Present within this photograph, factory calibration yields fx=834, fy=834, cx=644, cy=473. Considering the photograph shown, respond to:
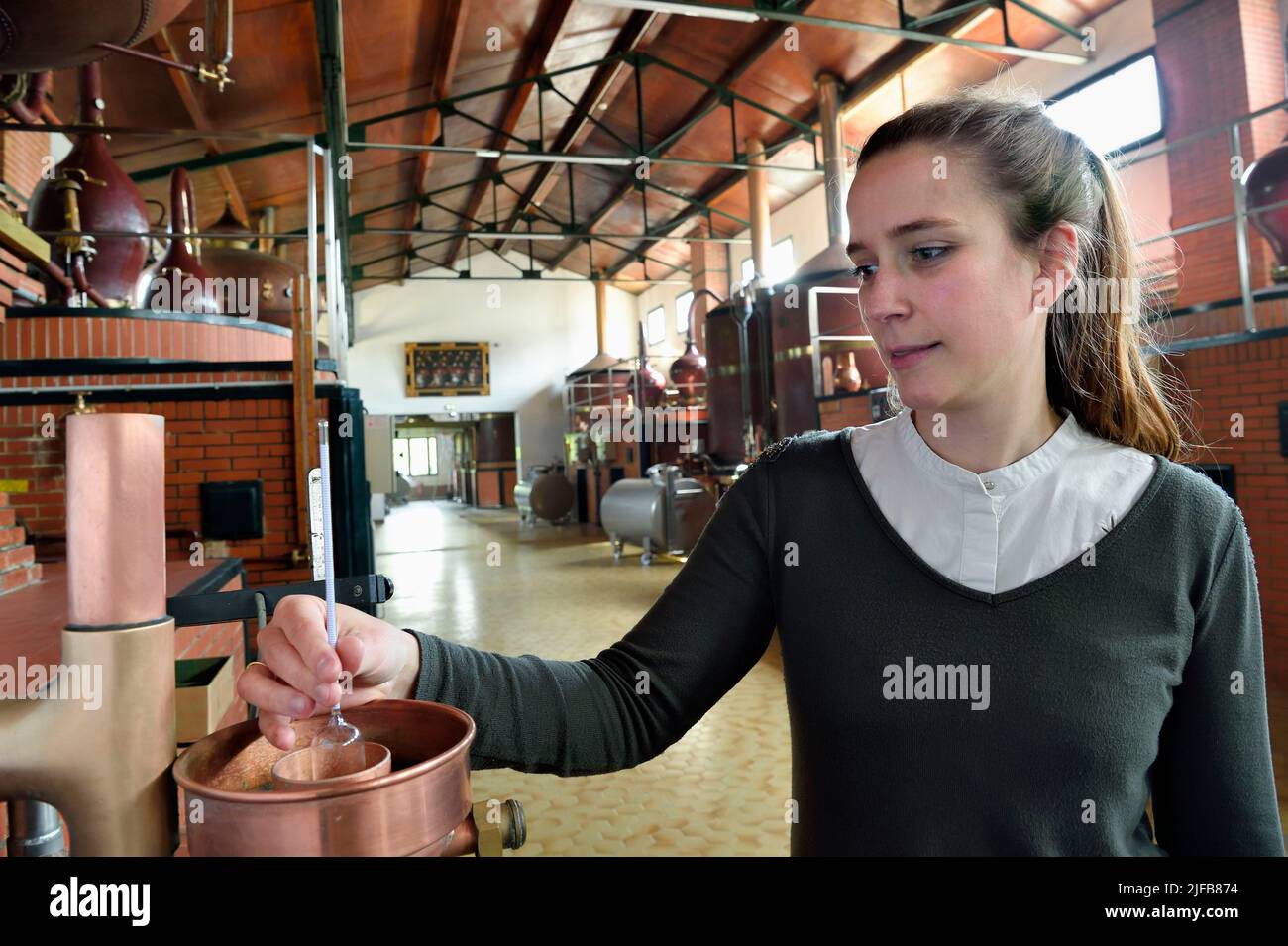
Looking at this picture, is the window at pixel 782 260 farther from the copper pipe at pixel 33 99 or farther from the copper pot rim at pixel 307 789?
the copper pot rim at pixel 307 789

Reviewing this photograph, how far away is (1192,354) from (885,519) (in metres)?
4.00

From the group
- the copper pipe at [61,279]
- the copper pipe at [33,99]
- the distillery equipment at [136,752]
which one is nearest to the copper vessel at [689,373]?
the copper pipe at [61,279]

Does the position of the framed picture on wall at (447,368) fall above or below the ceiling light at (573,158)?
below

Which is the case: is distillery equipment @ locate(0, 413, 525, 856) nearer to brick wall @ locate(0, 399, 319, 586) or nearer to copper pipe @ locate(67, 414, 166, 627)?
copper pipe @ locate(67, 414, 166, 627)

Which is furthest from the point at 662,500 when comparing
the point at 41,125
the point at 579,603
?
the point at 41,125

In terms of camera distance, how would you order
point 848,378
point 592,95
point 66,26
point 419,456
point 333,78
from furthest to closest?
point 419,456 → point 592,95 → point 848,378 → point 333,78 → point 66,26

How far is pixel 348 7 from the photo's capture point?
653 centimetres

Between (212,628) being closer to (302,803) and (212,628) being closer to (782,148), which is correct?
(302,803)

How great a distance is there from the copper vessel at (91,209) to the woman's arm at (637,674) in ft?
14.8

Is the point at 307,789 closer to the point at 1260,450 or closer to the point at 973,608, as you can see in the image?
the point at 973,608

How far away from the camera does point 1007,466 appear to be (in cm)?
92

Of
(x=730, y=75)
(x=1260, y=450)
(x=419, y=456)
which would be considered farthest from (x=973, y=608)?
(x=419, y=456)

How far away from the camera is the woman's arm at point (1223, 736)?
84cm

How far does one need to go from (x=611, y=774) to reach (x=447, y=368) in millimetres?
16768
